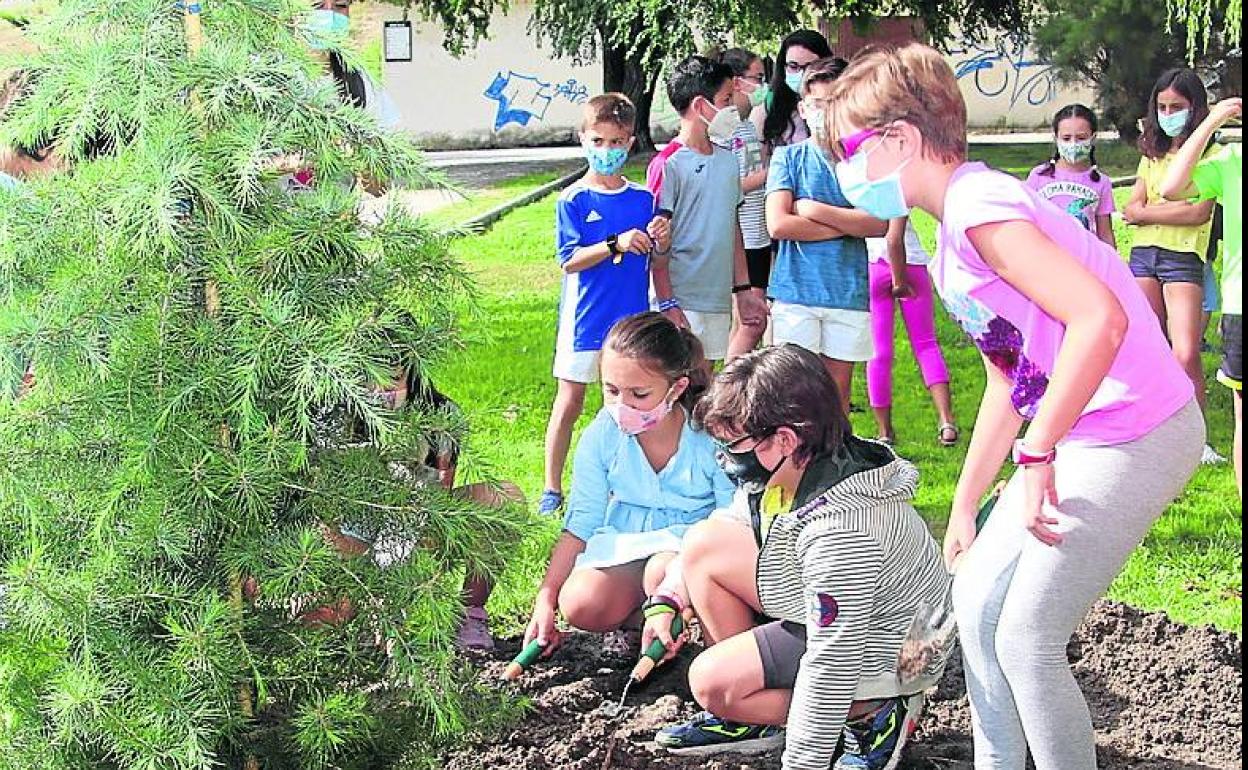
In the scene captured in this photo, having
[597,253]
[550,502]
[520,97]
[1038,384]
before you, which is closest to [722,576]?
[1038,384]

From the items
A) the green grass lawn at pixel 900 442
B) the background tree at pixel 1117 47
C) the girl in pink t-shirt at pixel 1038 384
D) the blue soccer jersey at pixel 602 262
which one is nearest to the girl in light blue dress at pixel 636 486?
the green grass lawn at pixel 900 442

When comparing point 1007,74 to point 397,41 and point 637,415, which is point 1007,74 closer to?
point 397,41

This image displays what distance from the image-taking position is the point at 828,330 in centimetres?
698

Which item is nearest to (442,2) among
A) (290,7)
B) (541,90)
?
(541,90)

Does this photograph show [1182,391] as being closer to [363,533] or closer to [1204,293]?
[363,533]

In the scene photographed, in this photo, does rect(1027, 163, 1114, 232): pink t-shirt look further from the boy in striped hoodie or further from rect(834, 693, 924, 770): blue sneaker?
rect(834, 693, 924, 770): blue sneaker

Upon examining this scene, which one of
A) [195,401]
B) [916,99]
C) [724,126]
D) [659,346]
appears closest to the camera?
[195,401]

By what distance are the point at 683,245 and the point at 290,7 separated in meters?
3.94

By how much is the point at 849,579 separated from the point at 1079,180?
15.8ft

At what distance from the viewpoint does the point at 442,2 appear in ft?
64.6

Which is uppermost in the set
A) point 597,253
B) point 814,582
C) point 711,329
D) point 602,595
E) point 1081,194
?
point 1081,194

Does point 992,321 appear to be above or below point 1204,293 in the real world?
above

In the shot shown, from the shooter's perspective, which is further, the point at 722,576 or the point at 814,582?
the point at 722,576

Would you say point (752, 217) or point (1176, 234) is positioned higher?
point (1176, 234)
